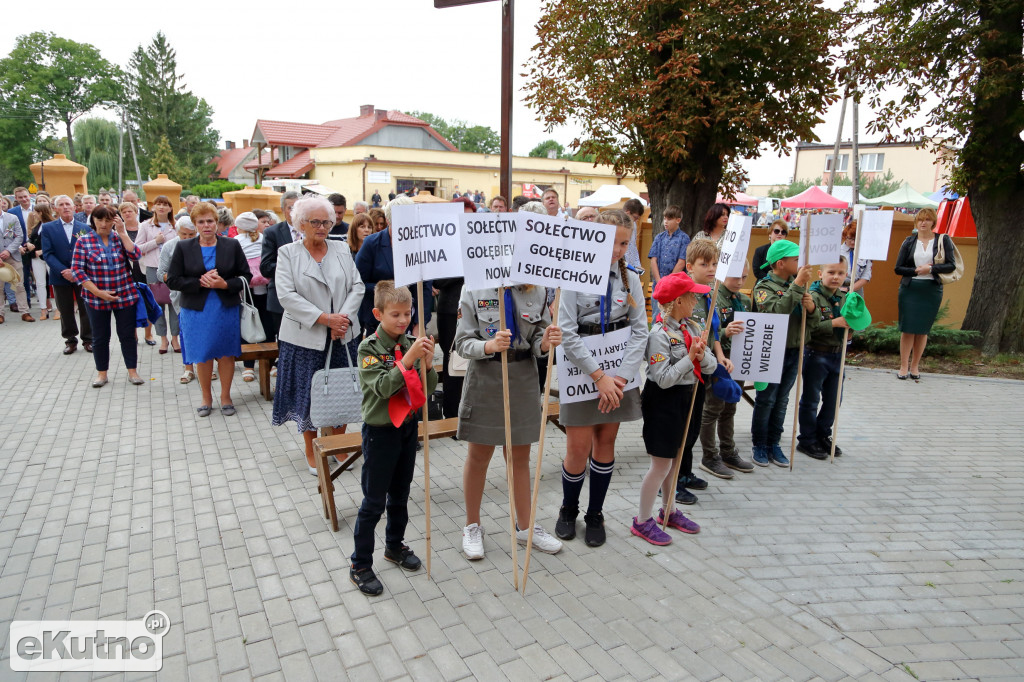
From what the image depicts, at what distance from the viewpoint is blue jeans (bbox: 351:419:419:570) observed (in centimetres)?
343

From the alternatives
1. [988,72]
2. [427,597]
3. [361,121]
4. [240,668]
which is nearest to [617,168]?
[988,72]

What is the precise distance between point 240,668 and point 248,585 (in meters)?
0.71

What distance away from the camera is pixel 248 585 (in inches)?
140

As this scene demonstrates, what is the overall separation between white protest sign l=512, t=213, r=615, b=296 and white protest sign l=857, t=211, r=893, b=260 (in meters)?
4.10

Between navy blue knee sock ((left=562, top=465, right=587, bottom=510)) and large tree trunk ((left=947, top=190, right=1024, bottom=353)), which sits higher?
large tree trunk ((left=947, top=190, right=1024, bottom=353))

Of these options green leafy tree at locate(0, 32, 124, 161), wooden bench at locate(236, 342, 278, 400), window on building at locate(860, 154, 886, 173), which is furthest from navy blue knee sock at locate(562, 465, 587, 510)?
green leafy tree at locate(0, 32, 124, 161)

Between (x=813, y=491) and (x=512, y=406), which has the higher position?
(x=512, y=406)

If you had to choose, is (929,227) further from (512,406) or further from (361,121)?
(361,121)

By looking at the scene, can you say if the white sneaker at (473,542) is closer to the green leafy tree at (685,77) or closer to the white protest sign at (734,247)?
the white protest sign at (734,247)

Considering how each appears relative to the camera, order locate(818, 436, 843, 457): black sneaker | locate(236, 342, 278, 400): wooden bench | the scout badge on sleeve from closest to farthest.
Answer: the scout badge on sleeve, locate(818, 436, 843, 457): black sneaker, locate(236, 342, 278, 400): wooden bench

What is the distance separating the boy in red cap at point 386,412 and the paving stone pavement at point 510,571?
38 cm

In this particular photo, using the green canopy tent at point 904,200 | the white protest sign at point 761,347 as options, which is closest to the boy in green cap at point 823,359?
the white protest sign at point 761,347

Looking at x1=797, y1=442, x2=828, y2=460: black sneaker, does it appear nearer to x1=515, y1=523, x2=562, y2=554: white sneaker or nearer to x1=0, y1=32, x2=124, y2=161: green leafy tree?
x1=515, y1=523, x2=562, y2=554: white sneaker

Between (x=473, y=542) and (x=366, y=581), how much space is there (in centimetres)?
70
